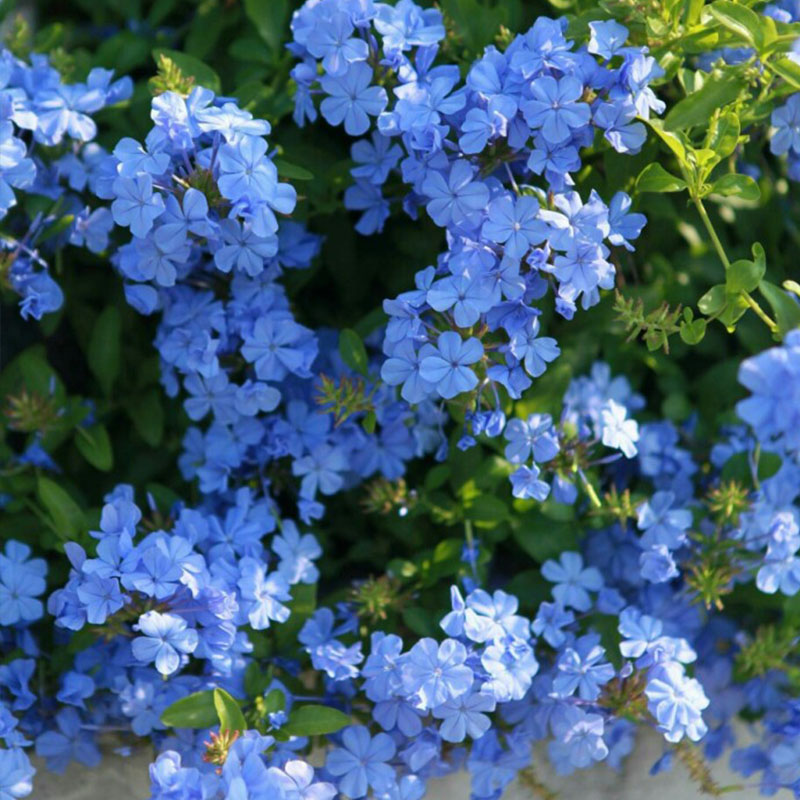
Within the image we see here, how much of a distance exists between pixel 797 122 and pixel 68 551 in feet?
3.80

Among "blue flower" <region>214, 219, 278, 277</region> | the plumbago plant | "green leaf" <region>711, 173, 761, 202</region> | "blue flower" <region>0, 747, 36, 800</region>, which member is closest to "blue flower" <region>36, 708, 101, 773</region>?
the plumbago plant

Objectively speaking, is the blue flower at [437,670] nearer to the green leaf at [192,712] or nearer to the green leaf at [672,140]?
the green leaf at [192,712]

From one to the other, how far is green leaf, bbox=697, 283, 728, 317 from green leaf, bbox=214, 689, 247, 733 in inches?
30.7

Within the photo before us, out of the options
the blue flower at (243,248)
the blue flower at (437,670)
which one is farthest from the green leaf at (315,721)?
the blue flower at (243,248)

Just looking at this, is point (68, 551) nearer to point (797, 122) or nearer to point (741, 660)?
point (741, 660)

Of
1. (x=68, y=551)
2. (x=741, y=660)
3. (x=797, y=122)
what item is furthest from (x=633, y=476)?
(x=68, y=551)

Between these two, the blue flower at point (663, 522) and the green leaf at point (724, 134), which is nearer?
the green leaf at point (724, 134)

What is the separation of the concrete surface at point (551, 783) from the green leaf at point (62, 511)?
37 centimetres

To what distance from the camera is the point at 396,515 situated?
1.89m

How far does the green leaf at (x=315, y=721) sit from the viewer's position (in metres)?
1.60

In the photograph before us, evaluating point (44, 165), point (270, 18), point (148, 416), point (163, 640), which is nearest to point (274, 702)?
point (163, 640)

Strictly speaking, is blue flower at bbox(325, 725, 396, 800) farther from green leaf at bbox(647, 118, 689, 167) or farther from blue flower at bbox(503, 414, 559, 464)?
green leaf at bbox(647, 118, 689, 167)

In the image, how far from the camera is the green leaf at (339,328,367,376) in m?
1.71

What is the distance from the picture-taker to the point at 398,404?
5.79ft
